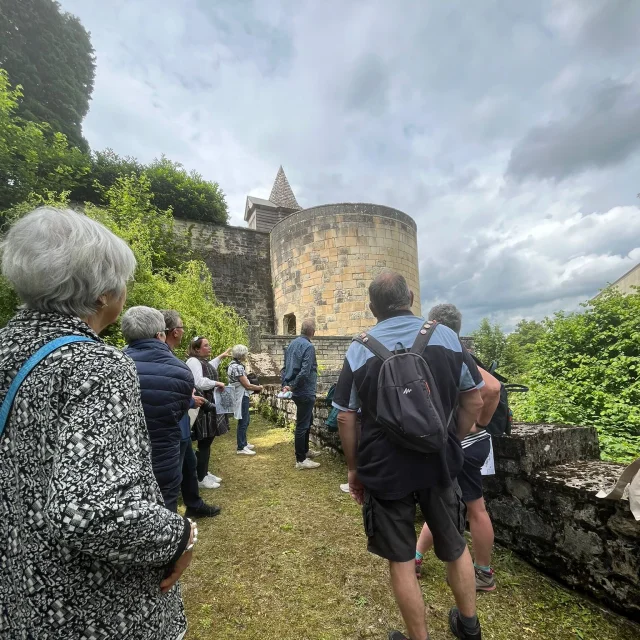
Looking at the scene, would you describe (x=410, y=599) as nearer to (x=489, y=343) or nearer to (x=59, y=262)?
(x=59, y=262)

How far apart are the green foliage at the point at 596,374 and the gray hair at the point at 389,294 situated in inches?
140

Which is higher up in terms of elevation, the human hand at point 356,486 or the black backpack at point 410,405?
the black backpack at point 410,405

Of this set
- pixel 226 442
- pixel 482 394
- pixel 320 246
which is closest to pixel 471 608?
pixel 482 394

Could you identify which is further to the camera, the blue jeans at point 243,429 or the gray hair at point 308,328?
the blue jeans at point 243,429

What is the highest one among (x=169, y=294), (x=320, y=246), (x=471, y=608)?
(x=320, y=246)

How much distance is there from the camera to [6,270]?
0.94m

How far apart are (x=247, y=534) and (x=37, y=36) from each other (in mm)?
27400

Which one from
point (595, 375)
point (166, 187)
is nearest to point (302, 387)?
point (595, 375)

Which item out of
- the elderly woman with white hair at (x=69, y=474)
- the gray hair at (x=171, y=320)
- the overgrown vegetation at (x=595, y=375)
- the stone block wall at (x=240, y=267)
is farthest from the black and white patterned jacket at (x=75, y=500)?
the stone block wall at (x=240, y=267)

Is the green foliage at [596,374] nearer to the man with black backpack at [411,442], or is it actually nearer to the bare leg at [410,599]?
the man with black backpack at [411,442]

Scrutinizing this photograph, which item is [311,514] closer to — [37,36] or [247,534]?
[247,534]

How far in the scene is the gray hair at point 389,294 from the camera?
1913mm

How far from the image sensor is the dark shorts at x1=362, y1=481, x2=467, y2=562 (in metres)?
1.62

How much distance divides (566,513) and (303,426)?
9.41 feet
